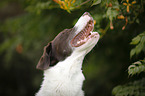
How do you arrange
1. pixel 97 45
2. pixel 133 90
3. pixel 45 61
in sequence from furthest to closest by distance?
1. pixel 97 45
2. pixel 45 61
3. pixel 133 90

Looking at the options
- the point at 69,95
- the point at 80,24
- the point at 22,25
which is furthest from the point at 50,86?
the point at 22,25

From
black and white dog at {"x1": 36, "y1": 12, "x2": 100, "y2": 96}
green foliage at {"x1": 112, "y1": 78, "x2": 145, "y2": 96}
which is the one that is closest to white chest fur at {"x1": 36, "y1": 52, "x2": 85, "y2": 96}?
black and white dog at {"x1": 36, "y1": 12, "x2": 100, "y2": 96}

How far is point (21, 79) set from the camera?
309 inches

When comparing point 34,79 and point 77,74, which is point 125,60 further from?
point 34,79

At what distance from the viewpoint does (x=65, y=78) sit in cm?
279

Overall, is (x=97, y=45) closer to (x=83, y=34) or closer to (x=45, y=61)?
(x=83, y=34)

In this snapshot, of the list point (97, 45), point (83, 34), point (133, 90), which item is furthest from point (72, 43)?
point (97, 45)

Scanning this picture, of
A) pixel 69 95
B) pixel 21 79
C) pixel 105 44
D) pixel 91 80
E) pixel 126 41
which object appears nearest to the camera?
pixel 69 95

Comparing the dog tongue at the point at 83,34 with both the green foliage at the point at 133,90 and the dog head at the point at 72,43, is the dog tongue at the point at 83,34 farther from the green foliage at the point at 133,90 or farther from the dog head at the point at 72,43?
the green foliage at the point at 133,90

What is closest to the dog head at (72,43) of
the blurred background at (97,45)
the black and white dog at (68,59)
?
the black and white dog at (68,59)

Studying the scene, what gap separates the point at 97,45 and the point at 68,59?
5.38ft

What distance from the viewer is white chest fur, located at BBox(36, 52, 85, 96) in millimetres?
2795

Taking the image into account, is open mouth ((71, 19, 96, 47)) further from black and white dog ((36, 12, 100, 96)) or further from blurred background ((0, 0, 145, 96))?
blurred background ((0, 0, 145, 96))

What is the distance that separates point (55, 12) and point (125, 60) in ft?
6.55
